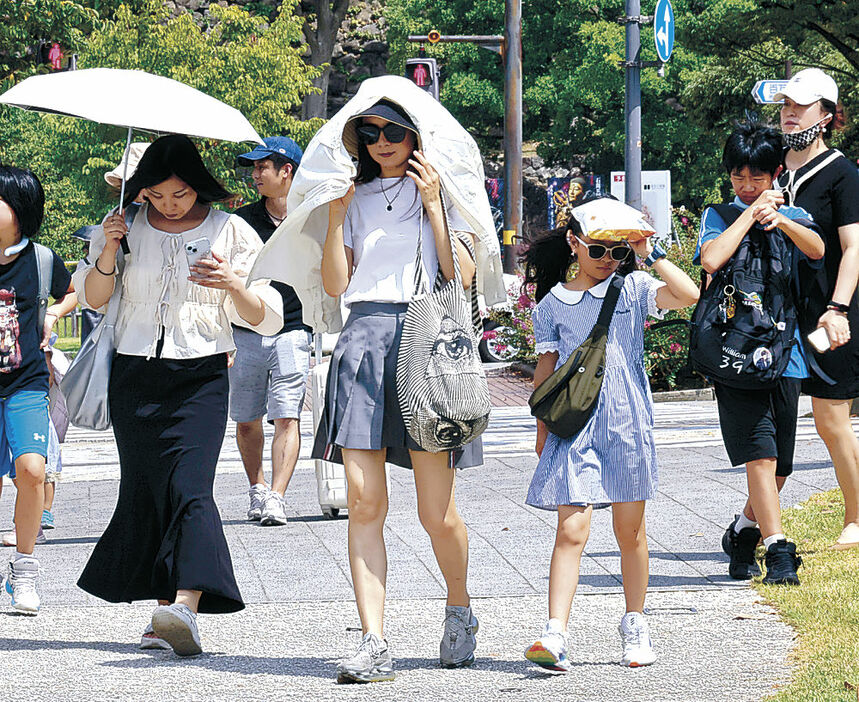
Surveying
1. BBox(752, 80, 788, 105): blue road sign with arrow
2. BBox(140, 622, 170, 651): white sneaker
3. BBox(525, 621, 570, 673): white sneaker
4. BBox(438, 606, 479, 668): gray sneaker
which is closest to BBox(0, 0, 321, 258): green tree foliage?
BBox(752, 80, 788, 105): blue road sign with arrow

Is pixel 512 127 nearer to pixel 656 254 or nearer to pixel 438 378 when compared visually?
pixel 656 254

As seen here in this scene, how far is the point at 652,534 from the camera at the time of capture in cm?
718

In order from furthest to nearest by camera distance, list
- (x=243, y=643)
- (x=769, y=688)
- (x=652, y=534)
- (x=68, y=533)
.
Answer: (x=68, y=533), (x=652, y=534), (x=243, y=643), (x=769, y=688)

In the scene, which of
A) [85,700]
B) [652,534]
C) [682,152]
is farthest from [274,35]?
[85,700]

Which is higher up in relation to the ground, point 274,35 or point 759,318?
point 274,35

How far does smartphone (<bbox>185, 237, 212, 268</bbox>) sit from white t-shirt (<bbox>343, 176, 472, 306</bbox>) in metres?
0.49

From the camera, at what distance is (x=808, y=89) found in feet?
20.4

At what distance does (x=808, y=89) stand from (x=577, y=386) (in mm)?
2153

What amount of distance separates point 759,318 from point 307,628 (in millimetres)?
2190

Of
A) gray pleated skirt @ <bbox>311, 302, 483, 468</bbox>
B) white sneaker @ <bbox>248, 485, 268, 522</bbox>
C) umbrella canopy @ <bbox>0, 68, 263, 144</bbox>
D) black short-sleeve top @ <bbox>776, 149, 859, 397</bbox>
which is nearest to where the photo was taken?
gray pleated skirt @ <bbox>311, 302, 483, 468</bbox>

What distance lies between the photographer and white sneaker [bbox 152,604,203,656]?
494 cm

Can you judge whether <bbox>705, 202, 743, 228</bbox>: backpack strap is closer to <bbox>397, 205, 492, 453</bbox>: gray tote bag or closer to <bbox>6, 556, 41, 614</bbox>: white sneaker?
<bbox>397, 205, 492, 453</bbox>: gray tote bag

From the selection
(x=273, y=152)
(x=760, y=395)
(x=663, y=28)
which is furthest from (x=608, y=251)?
(x=663, y=28)

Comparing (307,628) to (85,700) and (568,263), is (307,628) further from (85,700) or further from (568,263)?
(568,263)
